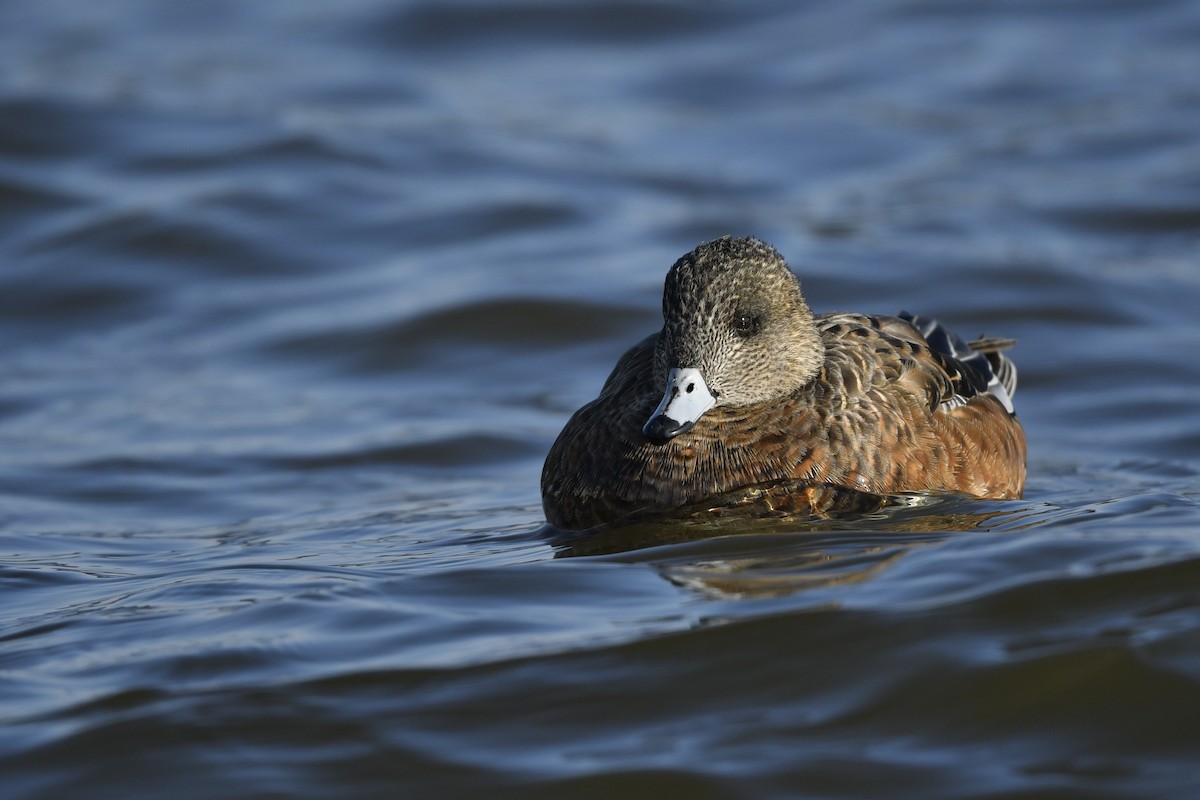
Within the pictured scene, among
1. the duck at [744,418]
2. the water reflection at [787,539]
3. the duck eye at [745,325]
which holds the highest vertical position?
the duck eye at [745,325]

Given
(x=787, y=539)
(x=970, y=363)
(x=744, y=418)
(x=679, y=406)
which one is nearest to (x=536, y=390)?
(x=970, y=363)

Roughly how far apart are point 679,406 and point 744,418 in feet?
1.37

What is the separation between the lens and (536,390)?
9.59 meters

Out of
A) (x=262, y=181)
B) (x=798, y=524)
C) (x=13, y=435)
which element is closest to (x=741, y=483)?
(x=798, y=524)

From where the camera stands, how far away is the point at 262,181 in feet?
43.6

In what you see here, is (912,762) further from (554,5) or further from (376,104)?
(554,5)

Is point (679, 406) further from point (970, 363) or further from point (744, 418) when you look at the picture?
point (970, 363)

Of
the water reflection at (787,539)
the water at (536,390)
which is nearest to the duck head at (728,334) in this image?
the water reflection at (787,539)

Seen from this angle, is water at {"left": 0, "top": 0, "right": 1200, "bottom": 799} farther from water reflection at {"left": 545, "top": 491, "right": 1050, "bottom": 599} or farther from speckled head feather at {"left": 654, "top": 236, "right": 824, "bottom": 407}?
speckled head feather at {"left": 654, "top": 236, "right": 824, "bottom": 407}

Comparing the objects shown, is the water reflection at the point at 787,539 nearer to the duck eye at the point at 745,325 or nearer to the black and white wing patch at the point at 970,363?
the duck eye at the point at 745,325

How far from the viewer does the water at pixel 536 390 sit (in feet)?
14.8

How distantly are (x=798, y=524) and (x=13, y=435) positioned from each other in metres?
4.57

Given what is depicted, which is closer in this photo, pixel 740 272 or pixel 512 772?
pixel 512 772

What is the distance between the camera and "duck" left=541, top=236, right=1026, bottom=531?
6.23 metres
